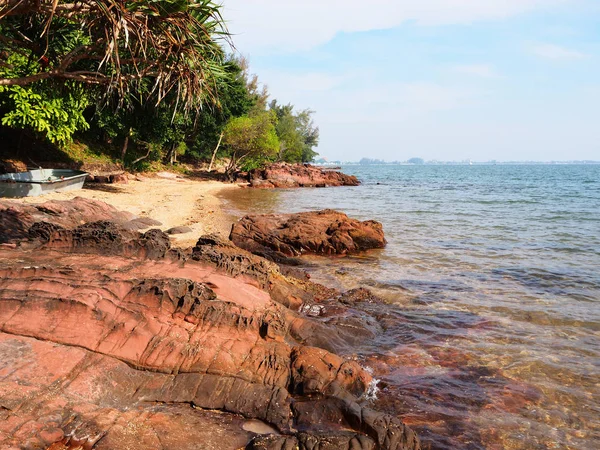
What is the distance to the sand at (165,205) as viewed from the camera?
1466 cm

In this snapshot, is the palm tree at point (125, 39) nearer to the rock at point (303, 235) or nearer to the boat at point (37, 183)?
the rock at point (303, 235)

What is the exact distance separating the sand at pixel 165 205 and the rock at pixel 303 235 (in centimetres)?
127

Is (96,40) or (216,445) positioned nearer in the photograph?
(216,445)

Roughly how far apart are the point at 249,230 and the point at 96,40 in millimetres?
7121

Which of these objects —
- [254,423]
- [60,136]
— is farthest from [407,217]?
[254,423]

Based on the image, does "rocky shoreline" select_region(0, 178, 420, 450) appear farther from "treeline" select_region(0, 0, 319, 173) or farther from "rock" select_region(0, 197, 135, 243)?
"rock" select_region(0, 197, 135, 243)

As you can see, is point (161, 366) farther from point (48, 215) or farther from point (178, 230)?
point (178, 230)

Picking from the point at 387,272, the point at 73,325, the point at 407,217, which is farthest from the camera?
the point at 407,217

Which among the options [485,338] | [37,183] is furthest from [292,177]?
[485,338]

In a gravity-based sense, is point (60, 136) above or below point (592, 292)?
above

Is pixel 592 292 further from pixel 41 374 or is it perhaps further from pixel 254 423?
pixel 41 374

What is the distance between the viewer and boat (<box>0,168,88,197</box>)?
15.8 metres

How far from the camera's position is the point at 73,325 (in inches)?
182

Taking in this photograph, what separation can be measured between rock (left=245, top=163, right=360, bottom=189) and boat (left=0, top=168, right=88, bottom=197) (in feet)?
65.9
